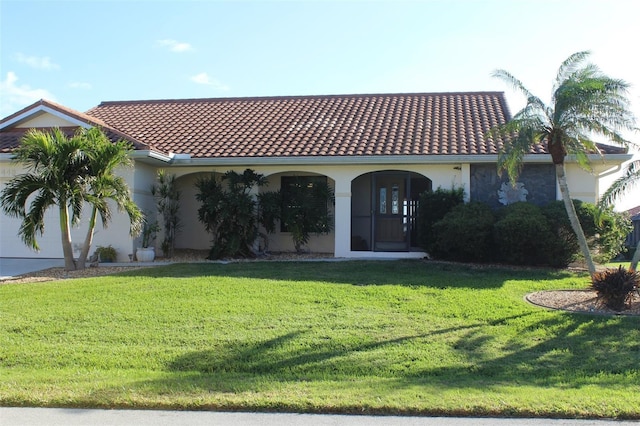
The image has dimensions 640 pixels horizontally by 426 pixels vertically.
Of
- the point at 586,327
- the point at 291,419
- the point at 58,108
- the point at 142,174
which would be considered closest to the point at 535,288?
the point at 586,327

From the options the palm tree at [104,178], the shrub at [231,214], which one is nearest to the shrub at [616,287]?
Answer: the shrub at [231,214]

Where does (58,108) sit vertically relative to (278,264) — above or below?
above

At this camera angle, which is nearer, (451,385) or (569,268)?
(451,385)

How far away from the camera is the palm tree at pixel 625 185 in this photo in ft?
33.3

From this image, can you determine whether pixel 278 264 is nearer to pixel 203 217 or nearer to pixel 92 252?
pixel 203 217

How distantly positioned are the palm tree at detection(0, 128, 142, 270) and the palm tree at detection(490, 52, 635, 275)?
8861mm

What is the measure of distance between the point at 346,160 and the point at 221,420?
433 inches

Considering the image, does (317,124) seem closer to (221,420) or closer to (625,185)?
(625,185)

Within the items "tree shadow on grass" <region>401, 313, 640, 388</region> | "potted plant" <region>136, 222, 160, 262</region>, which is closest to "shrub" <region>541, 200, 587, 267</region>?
"tree shadow on grass" <region>401, 313, 640, 388</region>

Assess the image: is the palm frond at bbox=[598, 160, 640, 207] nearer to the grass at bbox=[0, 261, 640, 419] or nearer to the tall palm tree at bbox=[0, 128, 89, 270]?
the grass at bbox=[0, 261, 640, 419]

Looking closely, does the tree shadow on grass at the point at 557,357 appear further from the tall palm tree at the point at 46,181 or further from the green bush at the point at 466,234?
the tall palm tree at the point at 46,181

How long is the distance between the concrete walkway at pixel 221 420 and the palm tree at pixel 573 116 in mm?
6460

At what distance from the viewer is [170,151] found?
16.3 metres

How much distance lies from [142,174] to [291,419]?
1208 cm
